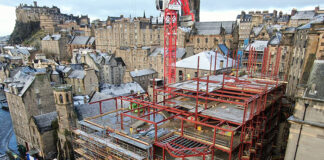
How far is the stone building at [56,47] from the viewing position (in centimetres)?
8245

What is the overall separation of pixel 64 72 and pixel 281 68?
40436mm

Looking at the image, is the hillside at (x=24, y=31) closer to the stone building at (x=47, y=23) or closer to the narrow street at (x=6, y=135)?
the stone building at (x=47, y=23)

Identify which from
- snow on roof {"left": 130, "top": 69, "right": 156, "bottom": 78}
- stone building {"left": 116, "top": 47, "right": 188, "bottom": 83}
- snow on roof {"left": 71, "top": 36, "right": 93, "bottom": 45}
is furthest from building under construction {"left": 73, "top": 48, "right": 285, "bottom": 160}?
snow on roof {"left": 71, "top": 36, "right": 93, "bottom": 45}

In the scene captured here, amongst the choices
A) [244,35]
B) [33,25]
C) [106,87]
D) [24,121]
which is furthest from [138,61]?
[33,25]

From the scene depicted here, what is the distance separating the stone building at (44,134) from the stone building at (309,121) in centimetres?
2642

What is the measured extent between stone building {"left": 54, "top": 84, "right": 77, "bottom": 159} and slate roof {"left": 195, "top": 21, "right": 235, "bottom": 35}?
42493 mm

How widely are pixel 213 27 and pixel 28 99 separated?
47132 millimetres

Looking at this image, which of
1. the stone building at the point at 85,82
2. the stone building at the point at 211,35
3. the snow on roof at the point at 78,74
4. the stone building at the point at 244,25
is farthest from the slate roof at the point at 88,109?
the stone building at the point at 244,25

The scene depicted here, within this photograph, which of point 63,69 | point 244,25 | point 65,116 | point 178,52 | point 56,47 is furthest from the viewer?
point 244,25

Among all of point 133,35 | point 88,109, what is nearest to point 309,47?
point 88,109

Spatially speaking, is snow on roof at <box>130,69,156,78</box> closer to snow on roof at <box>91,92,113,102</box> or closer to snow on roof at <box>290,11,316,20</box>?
snow on roof at <box>91,92,113,102</box>

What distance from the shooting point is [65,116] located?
76.8 feet

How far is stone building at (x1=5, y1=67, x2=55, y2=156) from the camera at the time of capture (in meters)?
27.9

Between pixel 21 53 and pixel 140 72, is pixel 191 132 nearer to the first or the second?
pixel 140 72
